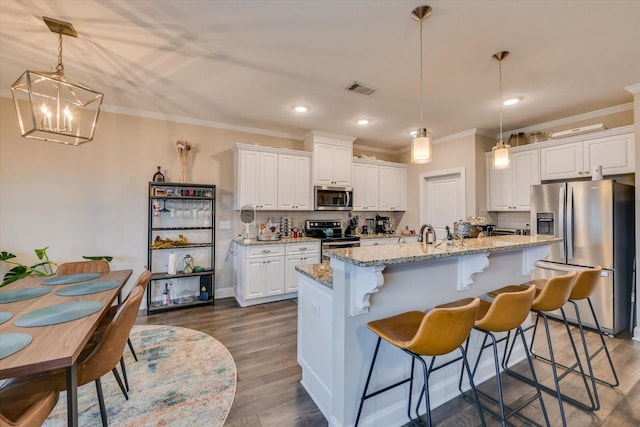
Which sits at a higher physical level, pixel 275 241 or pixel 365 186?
pixel 365 186

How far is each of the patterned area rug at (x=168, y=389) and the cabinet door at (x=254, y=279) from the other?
107 cm

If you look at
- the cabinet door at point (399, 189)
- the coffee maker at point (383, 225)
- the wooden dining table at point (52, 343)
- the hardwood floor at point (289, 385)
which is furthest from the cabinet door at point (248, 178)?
the cabinet door at point (399, 189)

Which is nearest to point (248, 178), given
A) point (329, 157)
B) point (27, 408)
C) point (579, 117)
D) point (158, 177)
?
point (158, 177)

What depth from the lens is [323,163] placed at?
15.8ft

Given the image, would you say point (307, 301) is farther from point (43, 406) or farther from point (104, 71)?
point (104, 71)

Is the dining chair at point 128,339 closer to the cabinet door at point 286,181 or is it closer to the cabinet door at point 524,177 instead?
the cabinet door at point 286,181

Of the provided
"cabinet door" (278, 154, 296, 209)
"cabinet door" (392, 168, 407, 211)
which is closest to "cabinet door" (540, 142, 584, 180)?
"cabinet door" (392, 168, 407, 211)

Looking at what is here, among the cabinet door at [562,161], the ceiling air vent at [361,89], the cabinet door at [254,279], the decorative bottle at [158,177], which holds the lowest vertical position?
the cabinet door at [254,279]

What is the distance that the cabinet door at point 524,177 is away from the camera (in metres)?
4.09

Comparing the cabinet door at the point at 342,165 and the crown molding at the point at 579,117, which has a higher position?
the crown molding at the point at 579,117

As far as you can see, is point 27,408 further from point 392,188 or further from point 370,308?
point 392,188

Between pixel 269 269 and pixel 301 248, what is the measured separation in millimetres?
592

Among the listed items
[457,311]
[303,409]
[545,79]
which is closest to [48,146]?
[303,409]

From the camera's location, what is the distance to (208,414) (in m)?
1.90
